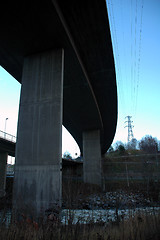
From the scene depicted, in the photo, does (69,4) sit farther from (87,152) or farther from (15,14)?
(87,152)

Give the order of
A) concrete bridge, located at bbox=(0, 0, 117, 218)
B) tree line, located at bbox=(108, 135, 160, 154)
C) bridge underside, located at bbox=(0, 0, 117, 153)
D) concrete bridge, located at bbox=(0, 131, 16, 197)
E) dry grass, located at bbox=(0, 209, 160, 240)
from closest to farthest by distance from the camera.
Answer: dry grass, located at bbox=(0, 209, 160, 240), bridge underside, located at bbox=(0, 0, 117, 153), concrete bridge, located at bbox=(0, 0, 117, 218), concrete bridge, located at bbox=(0, 131, 16, 197), tree line, located at bbox=(108, 135, 160, 154)

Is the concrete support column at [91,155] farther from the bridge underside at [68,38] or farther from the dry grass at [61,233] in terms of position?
the dry grass at [61,233]

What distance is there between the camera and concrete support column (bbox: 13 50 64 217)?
8.61 m

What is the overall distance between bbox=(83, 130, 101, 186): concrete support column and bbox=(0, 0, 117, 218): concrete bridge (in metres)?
16.7

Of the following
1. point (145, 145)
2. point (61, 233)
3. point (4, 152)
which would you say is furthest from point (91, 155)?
point (145, 145)

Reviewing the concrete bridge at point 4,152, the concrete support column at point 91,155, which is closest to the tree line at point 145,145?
the concrete support column at point 91,155

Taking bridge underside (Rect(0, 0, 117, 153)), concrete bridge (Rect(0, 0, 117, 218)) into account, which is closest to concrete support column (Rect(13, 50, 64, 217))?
concrete bridge (Rect(0, 0, 117, 218))

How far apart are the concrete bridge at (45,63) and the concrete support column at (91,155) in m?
16.7

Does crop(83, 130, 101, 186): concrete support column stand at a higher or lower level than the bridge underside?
lower

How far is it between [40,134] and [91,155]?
20.2 meters

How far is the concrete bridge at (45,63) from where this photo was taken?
844 centimetres

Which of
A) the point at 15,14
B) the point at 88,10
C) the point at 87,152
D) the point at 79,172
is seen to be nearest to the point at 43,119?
the point at 15,14

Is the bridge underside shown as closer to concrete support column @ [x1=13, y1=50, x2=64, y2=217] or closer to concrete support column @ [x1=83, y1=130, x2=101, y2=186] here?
concrete support column @ [x1=13, y1=50, x2=64, y2=217]

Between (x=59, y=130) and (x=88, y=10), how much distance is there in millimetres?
6065
